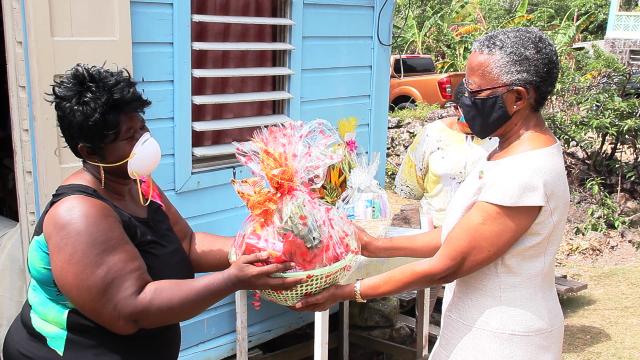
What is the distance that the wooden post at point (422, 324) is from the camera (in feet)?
14.3

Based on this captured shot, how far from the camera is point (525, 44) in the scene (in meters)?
2.02

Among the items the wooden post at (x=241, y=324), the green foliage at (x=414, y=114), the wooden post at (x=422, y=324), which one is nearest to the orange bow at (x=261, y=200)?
the wooden post at (x=241, y=324)

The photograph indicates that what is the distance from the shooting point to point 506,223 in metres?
1.98

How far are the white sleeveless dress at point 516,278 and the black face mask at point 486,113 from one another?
0.13m

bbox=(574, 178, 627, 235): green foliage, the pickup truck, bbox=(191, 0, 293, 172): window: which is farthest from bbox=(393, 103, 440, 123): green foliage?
bbox=(191, 0, 293, 172): window

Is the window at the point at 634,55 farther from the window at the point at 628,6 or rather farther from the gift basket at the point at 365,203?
the gift basket at the point at 365,203

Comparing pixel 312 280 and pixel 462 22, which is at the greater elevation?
pixel 462 22

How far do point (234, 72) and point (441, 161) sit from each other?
1.37 m

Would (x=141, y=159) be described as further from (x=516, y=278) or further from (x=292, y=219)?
(x=516, y=278)

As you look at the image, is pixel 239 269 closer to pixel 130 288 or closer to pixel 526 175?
pixel 130 288

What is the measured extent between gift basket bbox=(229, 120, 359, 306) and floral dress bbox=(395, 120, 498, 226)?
175 centimetres

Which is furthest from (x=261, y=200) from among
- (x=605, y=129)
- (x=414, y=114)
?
(x=414, y=114)

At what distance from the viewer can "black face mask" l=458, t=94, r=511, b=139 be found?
209 cm

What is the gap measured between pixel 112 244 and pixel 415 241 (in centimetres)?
123
